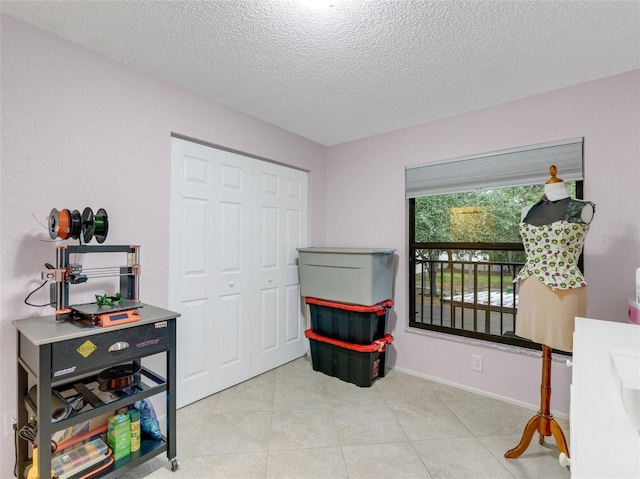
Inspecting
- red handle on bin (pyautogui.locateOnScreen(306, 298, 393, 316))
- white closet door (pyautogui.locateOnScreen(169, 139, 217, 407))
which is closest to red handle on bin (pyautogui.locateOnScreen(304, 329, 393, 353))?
red handle on bin (pyautogui.locateOnScreen(306, 298, 393, 316))

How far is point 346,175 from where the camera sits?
3.42m

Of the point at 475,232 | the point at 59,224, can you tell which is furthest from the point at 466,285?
the point at 59,224

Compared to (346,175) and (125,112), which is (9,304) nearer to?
(125,112)

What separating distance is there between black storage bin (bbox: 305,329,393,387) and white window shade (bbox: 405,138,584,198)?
1420 millimetres

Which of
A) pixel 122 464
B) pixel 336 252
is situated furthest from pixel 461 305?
pixel 122 464

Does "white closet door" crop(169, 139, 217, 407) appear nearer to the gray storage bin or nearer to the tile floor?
the tile floor

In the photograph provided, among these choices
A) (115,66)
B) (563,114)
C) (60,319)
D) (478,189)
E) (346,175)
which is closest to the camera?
(60,319)

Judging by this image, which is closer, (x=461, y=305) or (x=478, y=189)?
(x=478, y=189)

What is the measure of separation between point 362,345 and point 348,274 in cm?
60

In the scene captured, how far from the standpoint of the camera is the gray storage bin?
265 centimetres

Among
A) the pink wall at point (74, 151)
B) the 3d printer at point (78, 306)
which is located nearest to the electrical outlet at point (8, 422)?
the pink wall at point (74, 151)

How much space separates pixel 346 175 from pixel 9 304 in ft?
9.04

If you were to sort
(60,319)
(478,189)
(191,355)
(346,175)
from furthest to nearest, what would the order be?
(346,175)
(478,189)
(191,355)
(60,319)

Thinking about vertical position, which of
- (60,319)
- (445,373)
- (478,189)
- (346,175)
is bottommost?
(445,373)
